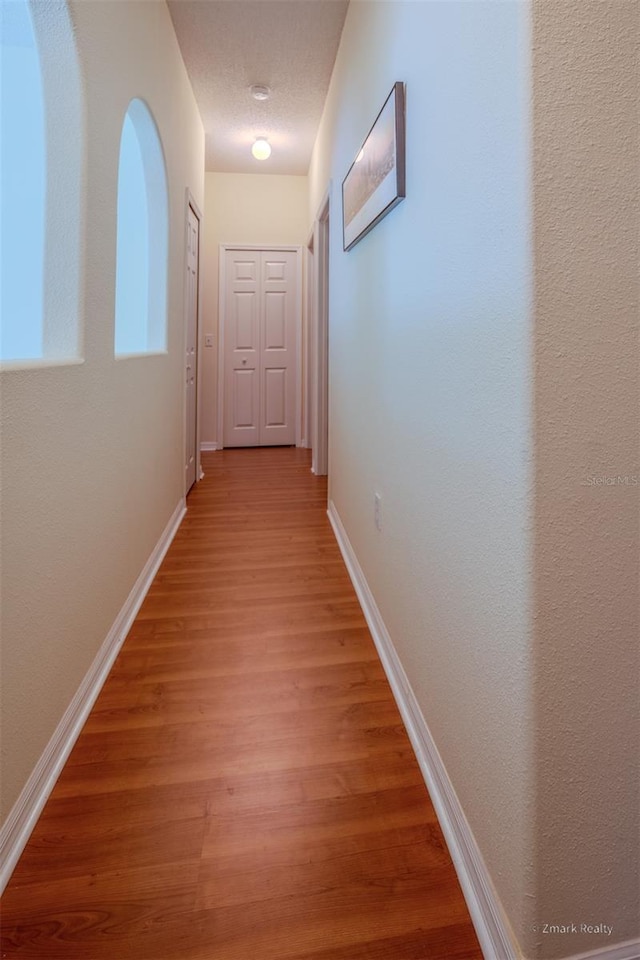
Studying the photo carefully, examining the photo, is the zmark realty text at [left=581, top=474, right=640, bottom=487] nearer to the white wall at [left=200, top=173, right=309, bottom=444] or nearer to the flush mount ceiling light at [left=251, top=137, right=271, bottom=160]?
the flush mount ceiling light at [left=251, top=137, right=271, bottom=160]

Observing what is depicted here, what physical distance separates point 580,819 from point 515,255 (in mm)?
879

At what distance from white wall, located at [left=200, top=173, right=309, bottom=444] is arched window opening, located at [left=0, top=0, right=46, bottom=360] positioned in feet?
10.3

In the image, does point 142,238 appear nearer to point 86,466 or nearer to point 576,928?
point 86,466

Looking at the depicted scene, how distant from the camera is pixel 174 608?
2162 millimetres

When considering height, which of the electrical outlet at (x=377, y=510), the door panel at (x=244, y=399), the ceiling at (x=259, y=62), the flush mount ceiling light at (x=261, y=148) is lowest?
the electrical outlet at (x=377, y=510)

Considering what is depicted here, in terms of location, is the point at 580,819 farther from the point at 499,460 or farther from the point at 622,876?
the point at 499,460

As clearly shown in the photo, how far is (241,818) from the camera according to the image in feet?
3.85

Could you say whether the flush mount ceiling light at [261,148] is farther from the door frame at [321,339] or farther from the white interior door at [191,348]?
the white interior door at [191,348]

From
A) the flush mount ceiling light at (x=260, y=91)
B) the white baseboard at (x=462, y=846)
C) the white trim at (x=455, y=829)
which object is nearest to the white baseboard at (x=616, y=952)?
the white baseboard at (x=462, y=846)

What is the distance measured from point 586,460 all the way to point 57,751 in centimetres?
136

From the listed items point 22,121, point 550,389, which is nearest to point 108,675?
point 550,389

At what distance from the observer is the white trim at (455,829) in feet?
2.90

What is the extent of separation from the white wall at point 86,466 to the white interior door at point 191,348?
1130mm

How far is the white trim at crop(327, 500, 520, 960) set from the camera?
0.88m
